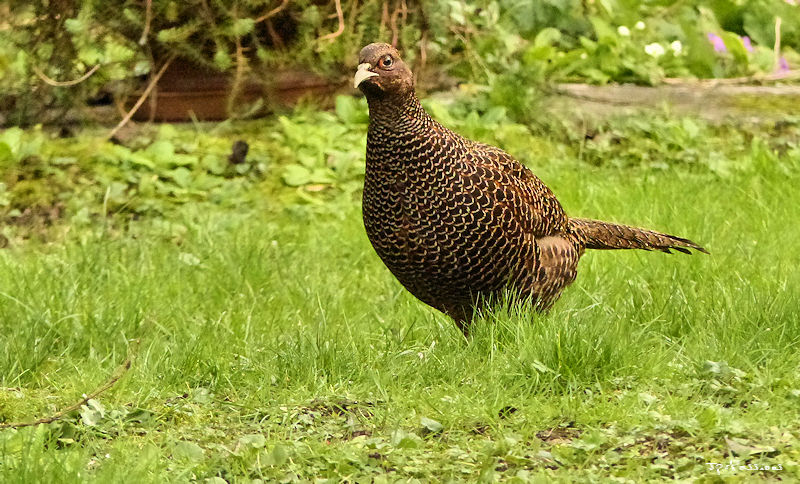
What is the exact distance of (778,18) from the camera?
941cm

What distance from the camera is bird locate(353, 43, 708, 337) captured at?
4.30m

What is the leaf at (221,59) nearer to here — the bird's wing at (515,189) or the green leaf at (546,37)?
the green leaf at (546,37)

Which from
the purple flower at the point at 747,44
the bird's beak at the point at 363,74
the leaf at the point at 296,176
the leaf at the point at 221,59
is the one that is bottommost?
the leaf at the point at 296,176

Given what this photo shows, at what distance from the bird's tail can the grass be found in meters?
0.13

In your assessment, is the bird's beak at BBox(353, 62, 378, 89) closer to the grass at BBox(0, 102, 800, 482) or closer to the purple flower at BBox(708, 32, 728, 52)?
the grass at BBox(0, 102, 800, 482)

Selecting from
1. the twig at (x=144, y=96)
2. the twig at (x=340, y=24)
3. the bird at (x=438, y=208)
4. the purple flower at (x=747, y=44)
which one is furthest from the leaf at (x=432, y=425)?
the purple flower at (x=747, y=44)

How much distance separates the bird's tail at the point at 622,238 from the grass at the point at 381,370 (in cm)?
13

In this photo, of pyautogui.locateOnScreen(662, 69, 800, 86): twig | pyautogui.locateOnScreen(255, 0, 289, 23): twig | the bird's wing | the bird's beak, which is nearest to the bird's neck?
the bird's beak

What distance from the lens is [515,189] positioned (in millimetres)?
4555

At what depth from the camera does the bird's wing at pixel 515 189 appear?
442 centimetres

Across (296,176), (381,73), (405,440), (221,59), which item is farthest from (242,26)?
(405,440)

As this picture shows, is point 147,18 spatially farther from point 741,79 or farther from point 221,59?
point 741,79

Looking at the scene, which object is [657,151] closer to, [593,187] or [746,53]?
[593,187]

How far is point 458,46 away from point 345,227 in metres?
2.69
